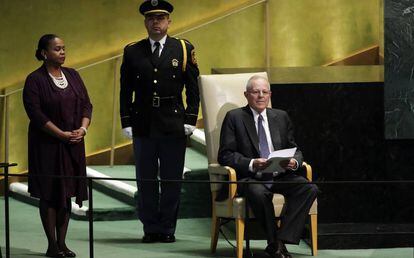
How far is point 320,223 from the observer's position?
27.0ft

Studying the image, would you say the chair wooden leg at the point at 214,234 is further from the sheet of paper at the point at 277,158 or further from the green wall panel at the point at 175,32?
the green wall panel at the point at 175,32

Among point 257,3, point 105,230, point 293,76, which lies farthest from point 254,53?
point 105,230

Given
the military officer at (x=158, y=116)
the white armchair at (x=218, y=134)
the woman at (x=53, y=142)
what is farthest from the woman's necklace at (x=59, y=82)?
the white armchair at (x=218, y=134)

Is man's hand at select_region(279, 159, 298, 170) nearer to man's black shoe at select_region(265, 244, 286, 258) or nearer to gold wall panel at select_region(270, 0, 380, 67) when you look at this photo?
man's black shoe at select_region(265, 244, 286, 258)

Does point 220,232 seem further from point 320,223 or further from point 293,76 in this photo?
point 293,76

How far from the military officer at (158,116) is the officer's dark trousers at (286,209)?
2.65ft

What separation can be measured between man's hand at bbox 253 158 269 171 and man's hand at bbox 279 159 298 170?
0.09m

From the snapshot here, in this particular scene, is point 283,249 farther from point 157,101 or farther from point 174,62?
point 174,62

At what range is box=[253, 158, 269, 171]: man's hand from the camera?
7305 millimetres

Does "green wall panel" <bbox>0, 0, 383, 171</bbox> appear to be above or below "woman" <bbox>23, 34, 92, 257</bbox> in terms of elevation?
above

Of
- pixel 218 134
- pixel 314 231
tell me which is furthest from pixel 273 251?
pixel 218 134

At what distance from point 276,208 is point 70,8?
12.3ft

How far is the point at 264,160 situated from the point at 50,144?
1237mm

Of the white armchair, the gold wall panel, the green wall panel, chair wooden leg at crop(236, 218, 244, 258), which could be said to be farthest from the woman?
the gold wall panel
